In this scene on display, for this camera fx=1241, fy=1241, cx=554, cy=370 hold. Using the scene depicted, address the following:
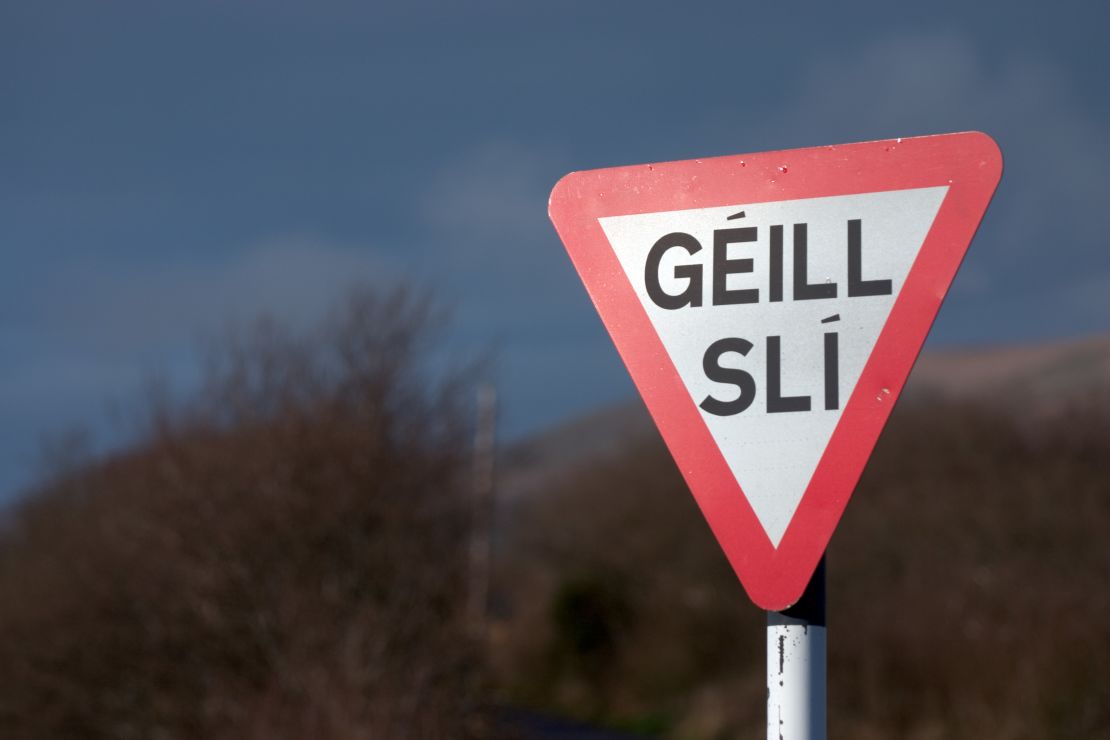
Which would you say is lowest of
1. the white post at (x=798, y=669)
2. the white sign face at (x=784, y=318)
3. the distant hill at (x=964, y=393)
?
the white post at (x=798, y=669)

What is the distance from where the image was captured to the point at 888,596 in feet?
61.5

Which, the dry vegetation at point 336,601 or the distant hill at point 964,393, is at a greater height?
the distant hill at point 964,393

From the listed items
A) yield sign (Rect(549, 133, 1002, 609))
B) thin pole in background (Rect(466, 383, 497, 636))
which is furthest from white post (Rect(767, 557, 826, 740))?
thin pole in background (Rect(466, 383, 497, 636))

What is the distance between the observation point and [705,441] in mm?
2395

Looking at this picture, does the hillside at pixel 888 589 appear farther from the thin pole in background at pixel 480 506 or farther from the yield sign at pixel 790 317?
the yield sign at pixel 790 317

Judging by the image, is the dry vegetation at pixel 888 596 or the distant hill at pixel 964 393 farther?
the distant hill at pixel 964 393

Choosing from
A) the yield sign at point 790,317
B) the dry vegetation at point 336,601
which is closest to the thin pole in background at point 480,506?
the dry vegetation at point 336,601

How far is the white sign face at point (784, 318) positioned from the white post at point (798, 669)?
14 centimetres

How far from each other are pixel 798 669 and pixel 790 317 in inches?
25.5

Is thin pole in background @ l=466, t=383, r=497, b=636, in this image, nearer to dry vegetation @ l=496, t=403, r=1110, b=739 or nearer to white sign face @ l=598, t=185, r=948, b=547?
dry vegetation @ l=496, t=403, r=1110, b=739

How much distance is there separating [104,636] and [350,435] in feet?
9.67

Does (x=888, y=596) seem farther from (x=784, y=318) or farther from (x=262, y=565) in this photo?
(x=784, y=318)

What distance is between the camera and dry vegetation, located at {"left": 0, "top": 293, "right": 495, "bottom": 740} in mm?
10680

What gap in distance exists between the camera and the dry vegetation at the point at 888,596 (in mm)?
14227
